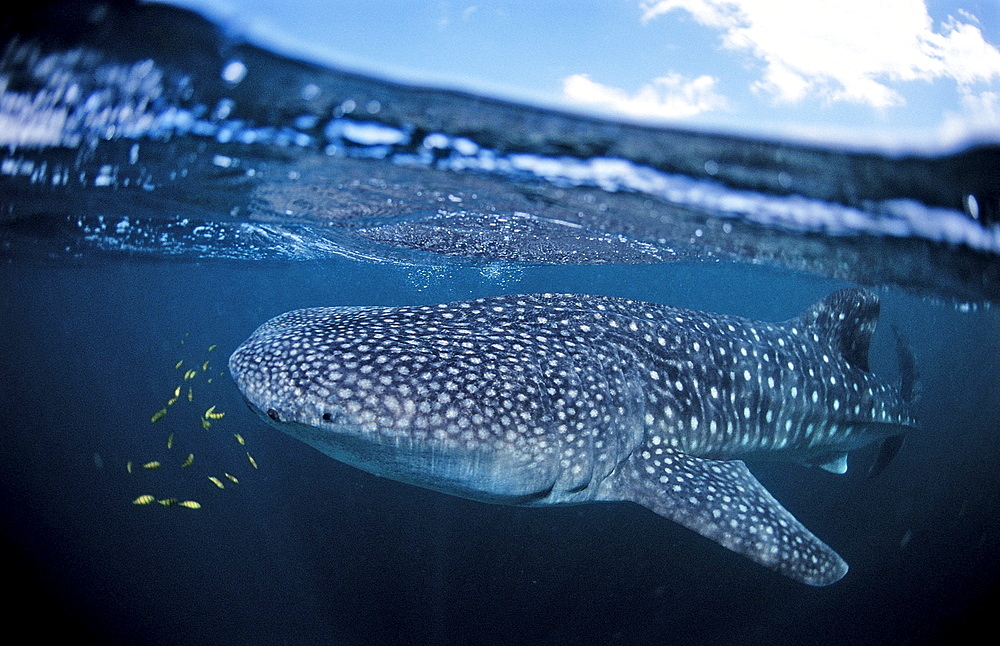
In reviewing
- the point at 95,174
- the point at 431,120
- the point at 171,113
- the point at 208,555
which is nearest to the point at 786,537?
the point at 431,120

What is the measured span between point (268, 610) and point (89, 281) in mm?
38717

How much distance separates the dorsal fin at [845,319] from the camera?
7074 mm

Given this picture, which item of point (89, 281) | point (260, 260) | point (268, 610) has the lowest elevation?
point (89, 281)

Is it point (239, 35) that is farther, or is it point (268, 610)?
point (268, 610)

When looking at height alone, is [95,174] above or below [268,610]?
above

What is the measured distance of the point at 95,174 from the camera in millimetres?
8531

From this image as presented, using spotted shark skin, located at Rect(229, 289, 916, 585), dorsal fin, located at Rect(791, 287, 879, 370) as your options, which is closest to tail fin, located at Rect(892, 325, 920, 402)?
dorsal fin, located at Rect(791, 287, 879, 370)

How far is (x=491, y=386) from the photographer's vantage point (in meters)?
3.94

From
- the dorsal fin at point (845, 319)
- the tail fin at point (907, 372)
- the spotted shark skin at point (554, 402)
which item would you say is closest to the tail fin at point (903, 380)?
the tail fin at point (907, 372)

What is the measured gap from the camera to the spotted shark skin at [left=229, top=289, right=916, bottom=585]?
3592 millimetres

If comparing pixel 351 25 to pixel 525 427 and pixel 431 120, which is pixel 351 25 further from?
pixel 525 427

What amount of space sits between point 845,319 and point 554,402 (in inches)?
222

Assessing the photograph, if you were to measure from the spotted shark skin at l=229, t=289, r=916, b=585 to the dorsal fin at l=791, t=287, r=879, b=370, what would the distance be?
1424 mm

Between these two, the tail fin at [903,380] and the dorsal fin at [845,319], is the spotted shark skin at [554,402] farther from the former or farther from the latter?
the tail fin at [903,380]
